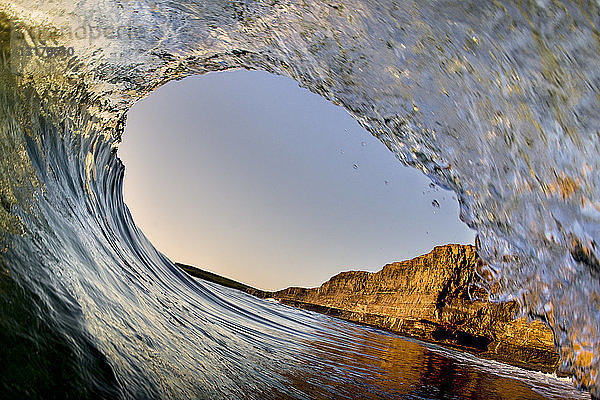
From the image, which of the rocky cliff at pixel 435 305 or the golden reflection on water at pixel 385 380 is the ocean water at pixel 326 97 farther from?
the rocky cliff at pixel 435 305

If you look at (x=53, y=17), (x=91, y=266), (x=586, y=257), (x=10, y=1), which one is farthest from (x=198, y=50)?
(x=586, y=257)

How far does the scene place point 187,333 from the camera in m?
2.35

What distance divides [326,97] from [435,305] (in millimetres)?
12767

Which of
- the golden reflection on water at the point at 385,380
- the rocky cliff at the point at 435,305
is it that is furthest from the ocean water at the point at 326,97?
the rocky cliff at the point at 435,305

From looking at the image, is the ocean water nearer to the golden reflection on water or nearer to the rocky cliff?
the golden reflection on water

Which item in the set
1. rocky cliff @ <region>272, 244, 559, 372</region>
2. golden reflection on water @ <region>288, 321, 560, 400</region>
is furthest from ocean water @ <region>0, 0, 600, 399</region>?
rocky cliff @ <region>272, 244, 559, 372</region>

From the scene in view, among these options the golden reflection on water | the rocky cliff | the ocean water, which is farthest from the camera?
the rocky cliff

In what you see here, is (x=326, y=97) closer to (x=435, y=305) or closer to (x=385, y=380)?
(x=385, y=380)

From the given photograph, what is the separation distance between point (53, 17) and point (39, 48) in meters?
0.18

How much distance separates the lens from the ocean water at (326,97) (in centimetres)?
101

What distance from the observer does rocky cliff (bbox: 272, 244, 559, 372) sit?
9.45 meters

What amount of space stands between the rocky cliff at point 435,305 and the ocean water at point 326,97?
6387mm

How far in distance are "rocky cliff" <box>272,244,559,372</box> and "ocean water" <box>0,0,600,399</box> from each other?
6.39 metres

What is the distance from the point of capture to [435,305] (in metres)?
14.2
